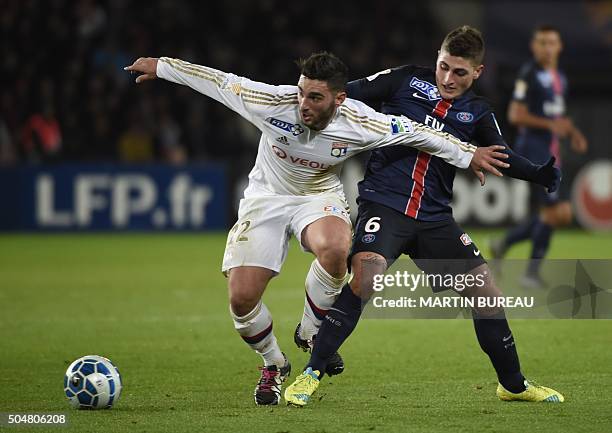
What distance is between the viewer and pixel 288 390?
19.7ft

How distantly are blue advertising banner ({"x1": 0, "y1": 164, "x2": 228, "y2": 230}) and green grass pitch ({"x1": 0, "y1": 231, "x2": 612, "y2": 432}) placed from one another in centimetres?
460

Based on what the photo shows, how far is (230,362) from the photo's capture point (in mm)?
7547

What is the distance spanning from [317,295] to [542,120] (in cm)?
534

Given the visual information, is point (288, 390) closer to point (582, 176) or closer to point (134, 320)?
point (134, 320)

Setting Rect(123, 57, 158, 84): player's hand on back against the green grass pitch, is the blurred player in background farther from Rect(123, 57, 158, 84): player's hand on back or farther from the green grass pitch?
Rect(123, 57, 158, 84): player's hand on back

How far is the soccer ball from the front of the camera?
19.0ft

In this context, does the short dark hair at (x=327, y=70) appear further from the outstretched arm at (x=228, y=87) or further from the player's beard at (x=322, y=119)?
the outstretched arm at (x=228, y=87)

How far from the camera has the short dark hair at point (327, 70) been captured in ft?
19.4

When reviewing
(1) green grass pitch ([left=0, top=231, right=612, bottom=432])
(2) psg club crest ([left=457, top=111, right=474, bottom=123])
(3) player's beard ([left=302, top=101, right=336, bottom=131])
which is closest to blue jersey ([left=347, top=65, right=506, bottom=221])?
(2) psg club crest ([left=457, top=111, right=474, bottom=123])

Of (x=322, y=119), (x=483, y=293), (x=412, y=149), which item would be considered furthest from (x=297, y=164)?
(x=483, y=293)

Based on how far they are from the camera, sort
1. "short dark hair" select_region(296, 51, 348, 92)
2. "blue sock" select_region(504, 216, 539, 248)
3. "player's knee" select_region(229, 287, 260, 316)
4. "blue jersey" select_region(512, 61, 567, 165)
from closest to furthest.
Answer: "short dark hair" select_region(296, 51, 348, 92) → "player's knee" select_region(229, 287, 260, 316) → "blue jersey" select_region(512, 61, 567, 165) → "blue sock" select_region(504, 216, 539, 248)

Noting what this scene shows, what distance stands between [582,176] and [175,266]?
7249 mm

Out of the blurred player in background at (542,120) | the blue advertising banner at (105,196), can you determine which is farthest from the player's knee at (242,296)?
the blue advertising banner at (105,196)

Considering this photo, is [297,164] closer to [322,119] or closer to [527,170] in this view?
[322,119]
